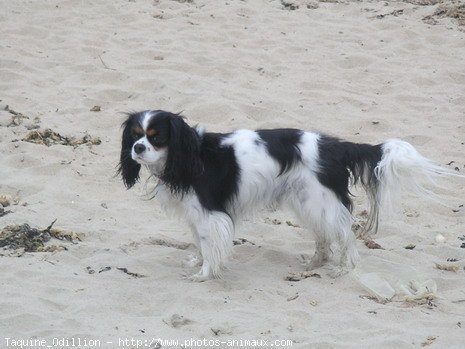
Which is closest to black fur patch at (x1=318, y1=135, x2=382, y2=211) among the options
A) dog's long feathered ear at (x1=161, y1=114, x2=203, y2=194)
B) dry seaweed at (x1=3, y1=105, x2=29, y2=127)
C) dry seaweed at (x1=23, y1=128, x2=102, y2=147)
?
dog's long feathered ear at (x1=161, y1=114, x2=203, y2=194)

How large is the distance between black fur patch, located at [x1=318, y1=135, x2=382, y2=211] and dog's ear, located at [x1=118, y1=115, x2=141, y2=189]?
1103 millimetres

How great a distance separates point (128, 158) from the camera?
17.5 feet

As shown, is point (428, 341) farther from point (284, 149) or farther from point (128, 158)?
point (128, 158)

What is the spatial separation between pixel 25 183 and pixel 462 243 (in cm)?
295

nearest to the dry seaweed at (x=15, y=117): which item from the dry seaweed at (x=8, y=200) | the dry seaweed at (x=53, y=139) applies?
the dry seaweed at (x=53, y=139)

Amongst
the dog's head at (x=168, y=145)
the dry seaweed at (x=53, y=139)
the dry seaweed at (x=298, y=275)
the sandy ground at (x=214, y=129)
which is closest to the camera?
the sandy ground at (x=214, y=129)

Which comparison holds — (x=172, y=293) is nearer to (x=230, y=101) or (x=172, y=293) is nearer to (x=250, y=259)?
(x=250, y=259)

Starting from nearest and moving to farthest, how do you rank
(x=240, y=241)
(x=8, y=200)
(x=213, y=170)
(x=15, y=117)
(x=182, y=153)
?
1. (x=182, y=153)
2. (x=213, y=170)
3. (x=240, y=241)
4. (x=8, y=200)
5. (x=15, y=117)

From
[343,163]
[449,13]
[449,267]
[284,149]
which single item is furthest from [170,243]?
[449,13]

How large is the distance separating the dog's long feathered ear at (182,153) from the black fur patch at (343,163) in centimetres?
74

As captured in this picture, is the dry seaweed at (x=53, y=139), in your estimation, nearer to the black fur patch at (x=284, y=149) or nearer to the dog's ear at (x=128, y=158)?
the dog's ear at (x=128, y=158)

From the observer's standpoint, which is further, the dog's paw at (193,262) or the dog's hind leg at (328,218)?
the dog's paw at (193,262)

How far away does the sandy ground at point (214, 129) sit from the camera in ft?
14.8

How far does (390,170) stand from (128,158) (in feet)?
5.07
